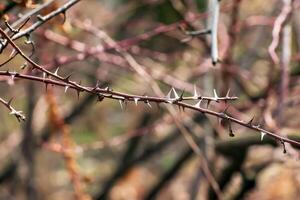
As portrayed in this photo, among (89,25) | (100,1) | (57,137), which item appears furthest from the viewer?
(100,1)

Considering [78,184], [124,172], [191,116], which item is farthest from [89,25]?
[124,172]

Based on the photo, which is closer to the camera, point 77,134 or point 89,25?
point 89,25

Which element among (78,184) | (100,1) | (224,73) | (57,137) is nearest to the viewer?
(78,184)

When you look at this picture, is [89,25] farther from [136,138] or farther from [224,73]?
[136,138]

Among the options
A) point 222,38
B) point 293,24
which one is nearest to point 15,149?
point 222,38

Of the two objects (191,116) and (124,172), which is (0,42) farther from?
(124,172)

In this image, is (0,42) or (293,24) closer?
(0,42)

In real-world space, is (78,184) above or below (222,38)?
below

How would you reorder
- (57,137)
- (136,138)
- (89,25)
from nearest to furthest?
(89,25), (136,138), (57,137)

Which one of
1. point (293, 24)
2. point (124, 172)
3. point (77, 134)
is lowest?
point (124, 172)

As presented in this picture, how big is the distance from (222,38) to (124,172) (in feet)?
3.37

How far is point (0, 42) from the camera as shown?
123 centimetres

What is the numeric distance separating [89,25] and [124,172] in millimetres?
1481

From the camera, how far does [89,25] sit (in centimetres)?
255
